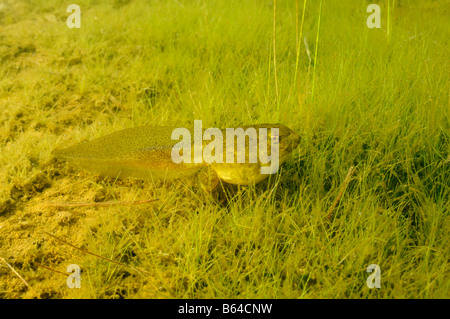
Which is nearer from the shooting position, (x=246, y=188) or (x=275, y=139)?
(x=275, y=139)

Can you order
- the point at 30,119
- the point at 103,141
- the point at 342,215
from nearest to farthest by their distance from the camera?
1. the point at 342,215
2. the point at 103,141
3. the point at 30,119

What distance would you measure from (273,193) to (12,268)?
52.2 inches

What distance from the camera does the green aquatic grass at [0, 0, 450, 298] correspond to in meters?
1.69

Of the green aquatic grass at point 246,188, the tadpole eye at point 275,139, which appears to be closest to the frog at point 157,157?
the tadpole eye at point 275,139

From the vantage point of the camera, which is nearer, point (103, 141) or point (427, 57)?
point (103, 141)

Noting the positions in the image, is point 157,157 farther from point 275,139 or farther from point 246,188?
point 275,139

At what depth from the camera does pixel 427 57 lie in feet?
9.29

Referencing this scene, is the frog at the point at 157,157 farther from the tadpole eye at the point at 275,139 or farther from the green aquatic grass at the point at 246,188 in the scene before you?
the green aquatic grass at the point at 246,188

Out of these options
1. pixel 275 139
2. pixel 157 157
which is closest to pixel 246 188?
pixel 275 139

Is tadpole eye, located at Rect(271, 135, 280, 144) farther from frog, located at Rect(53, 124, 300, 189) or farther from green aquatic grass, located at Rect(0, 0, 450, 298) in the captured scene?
green aquatic grass, located at Rect(0, 0, 450, 298)

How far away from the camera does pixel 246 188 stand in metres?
2.03
